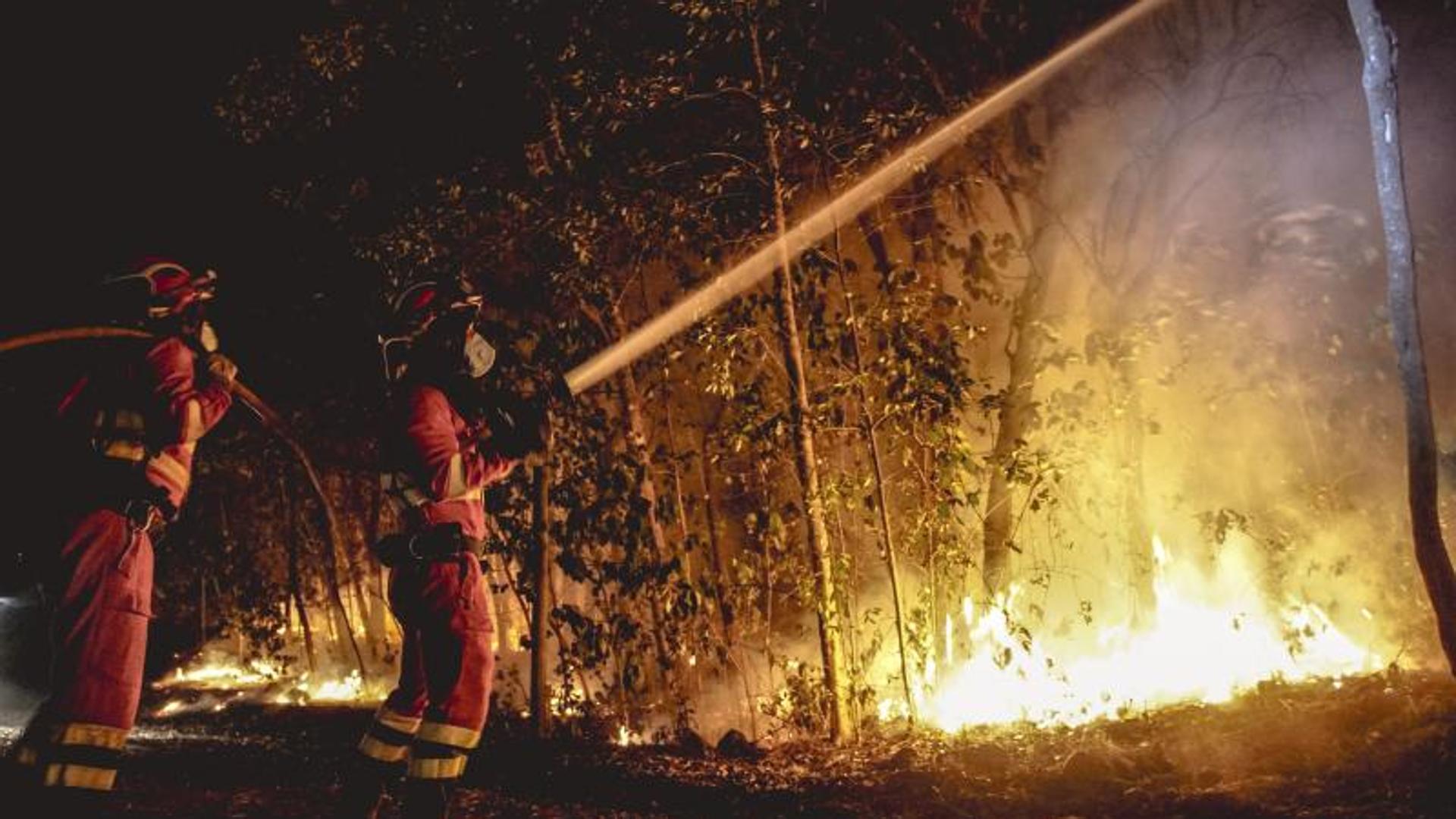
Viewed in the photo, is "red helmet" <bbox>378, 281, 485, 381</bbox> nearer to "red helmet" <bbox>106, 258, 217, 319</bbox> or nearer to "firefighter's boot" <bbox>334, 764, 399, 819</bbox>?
"red helmet" <bbox>106, 258, 217, 319</bbox>

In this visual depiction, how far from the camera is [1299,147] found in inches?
344

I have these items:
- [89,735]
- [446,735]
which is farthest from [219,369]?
[446,735]

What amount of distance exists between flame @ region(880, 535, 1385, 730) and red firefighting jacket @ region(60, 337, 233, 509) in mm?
5350

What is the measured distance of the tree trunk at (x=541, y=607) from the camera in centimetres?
728

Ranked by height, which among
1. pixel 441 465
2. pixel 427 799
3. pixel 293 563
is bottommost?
pixel 427 799

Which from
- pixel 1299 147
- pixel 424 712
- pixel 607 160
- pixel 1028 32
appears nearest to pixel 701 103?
pixel 607 160

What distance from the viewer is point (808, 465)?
268 inches

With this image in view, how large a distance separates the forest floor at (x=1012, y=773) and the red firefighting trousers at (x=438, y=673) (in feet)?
4.82

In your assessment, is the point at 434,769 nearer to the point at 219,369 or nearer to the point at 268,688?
the point at 219,369

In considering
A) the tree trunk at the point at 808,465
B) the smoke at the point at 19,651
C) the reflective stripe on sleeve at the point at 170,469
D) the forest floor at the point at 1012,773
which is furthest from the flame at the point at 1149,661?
the smoke at the point at 19,651

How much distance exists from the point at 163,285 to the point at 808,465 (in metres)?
4.16

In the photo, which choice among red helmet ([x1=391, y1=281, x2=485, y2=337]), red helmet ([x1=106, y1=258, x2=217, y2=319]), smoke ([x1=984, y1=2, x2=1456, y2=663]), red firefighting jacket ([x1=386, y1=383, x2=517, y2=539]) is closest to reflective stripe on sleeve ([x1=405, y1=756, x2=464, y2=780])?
red firefighting jacket ([x1=386, y1=383, x2=517, y2=539])

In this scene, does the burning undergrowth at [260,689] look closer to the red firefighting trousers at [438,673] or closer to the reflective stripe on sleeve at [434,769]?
the red firefighting trousers at [438,673]

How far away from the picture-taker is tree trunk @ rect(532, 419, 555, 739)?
7.28 meters
